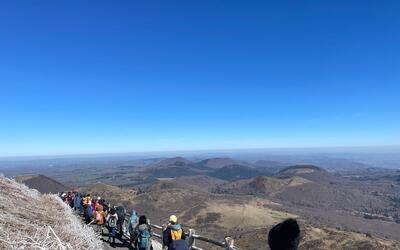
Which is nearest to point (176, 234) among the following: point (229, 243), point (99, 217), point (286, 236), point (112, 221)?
point (229, 243)

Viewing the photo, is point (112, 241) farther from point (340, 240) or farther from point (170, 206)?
point (170, 206)

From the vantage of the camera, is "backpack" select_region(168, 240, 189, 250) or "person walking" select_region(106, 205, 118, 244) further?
"person walking" select_region(106, 205, 118, 244)

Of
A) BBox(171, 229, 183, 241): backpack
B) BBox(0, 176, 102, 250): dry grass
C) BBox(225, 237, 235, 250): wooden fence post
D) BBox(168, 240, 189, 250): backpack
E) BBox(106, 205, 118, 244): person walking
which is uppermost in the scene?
BBox(0, 176, 102, 250): dry grass

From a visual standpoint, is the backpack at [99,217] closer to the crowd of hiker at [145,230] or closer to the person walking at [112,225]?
the crowd of hiker at [145,230]

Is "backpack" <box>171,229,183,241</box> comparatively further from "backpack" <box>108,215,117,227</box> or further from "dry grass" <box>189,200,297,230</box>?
"dry grass" <box>189,200,297,230</box>

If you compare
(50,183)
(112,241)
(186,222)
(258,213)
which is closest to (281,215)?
(258,213)

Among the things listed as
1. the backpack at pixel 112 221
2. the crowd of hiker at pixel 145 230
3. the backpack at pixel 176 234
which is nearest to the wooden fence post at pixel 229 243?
the crowd of hiker at pixel 145 230

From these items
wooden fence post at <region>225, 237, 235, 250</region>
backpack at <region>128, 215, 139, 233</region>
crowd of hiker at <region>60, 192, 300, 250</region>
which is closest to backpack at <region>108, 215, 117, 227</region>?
crowd of hiker at <region>60, 192, 300, 250</region>

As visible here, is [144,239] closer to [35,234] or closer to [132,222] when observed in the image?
[132,222]
